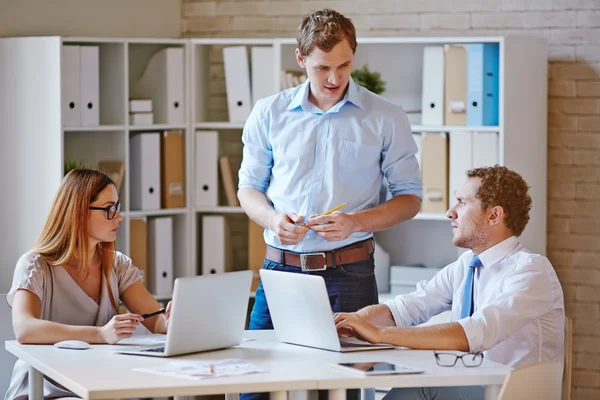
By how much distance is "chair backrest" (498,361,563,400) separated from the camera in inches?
71.4

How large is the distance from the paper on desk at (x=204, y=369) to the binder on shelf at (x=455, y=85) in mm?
2193

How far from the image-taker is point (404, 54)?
14.2 feet

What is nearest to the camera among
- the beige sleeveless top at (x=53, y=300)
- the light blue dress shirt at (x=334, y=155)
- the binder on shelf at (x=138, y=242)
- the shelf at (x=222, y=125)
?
the beige sleeveless top at (x=53, y=300)

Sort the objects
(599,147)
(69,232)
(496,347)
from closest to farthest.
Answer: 1. (496,347)
2. (69,232)
3. (599,147)

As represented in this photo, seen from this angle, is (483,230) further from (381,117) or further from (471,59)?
(471,59)

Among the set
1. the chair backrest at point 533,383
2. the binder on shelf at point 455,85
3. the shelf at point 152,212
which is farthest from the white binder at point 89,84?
the chair backrest at point 533,383

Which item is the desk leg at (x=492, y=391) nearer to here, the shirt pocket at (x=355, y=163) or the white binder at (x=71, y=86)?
the shirt pocket at (x=355, y=163)

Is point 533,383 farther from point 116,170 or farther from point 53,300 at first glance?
point 116,170

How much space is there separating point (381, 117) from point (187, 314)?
0.97 metres

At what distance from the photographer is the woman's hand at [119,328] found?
2359 millimetres

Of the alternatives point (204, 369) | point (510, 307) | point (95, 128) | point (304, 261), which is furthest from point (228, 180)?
point (204, 369)

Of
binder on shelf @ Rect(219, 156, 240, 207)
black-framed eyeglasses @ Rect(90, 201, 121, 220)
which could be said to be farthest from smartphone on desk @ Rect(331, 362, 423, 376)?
binder on shelf @ Rect(219, 156, 240, 207)

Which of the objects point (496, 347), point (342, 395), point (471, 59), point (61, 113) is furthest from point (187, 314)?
point (471, 59)

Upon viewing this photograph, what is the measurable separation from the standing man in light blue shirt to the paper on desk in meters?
0.56
